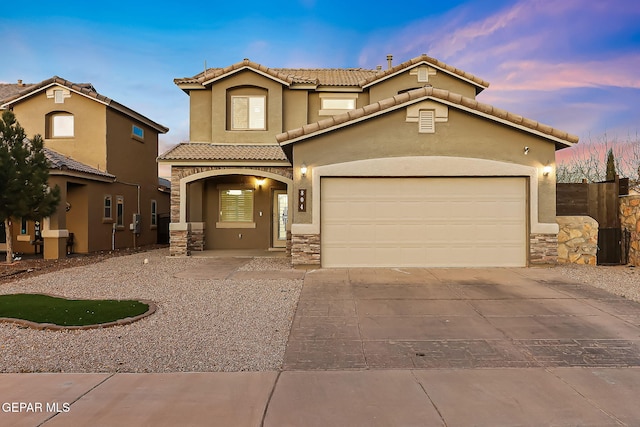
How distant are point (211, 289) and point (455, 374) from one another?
5716 millimetres

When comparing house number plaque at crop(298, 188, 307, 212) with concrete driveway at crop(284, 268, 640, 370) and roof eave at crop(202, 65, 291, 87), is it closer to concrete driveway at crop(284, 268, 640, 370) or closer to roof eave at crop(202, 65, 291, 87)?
concrete driveway at crop(284, 268, 640, 370)

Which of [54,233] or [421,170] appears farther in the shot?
[54,233]

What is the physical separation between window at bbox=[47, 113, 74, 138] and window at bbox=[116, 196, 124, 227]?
137 inches

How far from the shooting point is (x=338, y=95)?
54.4 ft

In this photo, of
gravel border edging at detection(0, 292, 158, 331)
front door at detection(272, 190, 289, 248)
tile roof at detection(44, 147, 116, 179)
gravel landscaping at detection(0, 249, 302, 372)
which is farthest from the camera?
front door at detection(272, 190, 289, 248)

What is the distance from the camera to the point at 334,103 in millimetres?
16609

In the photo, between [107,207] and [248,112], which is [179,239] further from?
[248,112]

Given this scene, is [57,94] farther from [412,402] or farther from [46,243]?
[412,402]

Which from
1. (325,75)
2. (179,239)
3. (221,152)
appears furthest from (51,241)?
(325,75)

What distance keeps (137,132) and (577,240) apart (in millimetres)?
19174

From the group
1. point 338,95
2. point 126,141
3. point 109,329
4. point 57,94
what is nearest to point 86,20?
point 57,94

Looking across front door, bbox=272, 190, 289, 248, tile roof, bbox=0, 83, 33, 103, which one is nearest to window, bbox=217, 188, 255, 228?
front door, bbox=272, 190, 289, 248

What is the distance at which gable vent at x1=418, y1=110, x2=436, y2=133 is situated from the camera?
10672 millimetres

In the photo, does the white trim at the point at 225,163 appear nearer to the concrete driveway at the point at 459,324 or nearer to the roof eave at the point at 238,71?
the roof eave at the point at 238,71
